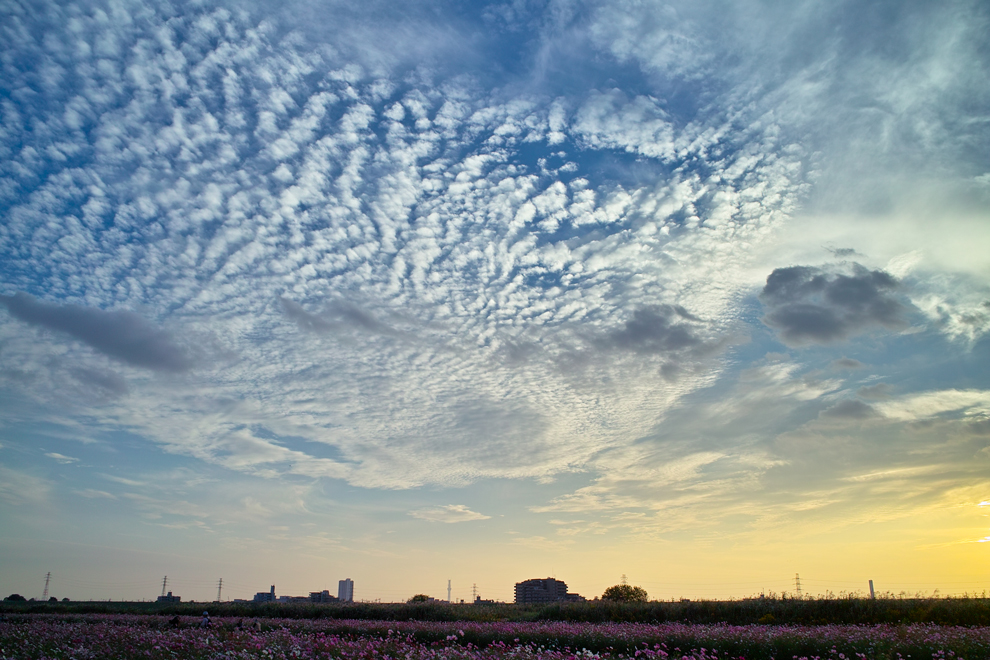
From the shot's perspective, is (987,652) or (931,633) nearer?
(987,652)

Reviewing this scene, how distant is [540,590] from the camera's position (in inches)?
5728

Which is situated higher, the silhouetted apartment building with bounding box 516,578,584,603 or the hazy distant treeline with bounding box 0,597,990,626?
the hazy distant treeline with bounding box 0,597,990,626

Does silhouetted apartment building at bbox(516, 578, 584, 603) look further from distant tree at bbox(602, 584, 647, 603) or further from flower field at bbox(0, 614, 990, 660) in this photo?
flower field at bbox(0, 614, 990, 660)

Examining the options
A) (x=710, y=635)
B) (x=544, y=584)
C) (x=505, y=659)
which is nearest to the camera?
(x=505, y=659)

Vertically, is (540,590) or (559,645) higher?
(559,645)

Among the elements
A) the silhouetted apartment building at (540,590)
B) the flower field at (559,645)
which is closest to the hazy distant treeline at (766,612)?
the flower field at (559,645)

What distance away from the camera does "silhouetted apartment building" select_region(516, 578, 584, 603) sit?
141700 mm

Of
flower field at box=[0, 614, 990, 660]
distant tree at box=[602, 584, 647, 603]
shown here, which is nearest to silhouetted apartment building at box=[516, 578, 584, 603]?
distant tree at box=[602, 584, 647, 603]

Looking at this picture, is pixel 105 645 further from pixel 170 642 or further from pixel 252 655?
pixel 252 655

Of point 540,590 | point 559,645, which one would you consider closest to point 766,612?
point 559,645

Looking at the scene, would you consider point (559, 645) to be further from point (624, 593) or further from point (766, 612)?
point (624, 593)

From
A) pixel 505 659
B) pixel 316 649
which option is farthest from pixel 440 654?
pixel 316 649

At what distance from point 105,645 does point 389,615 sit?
99.0 feet

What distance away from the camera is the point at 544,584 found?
490 feet
